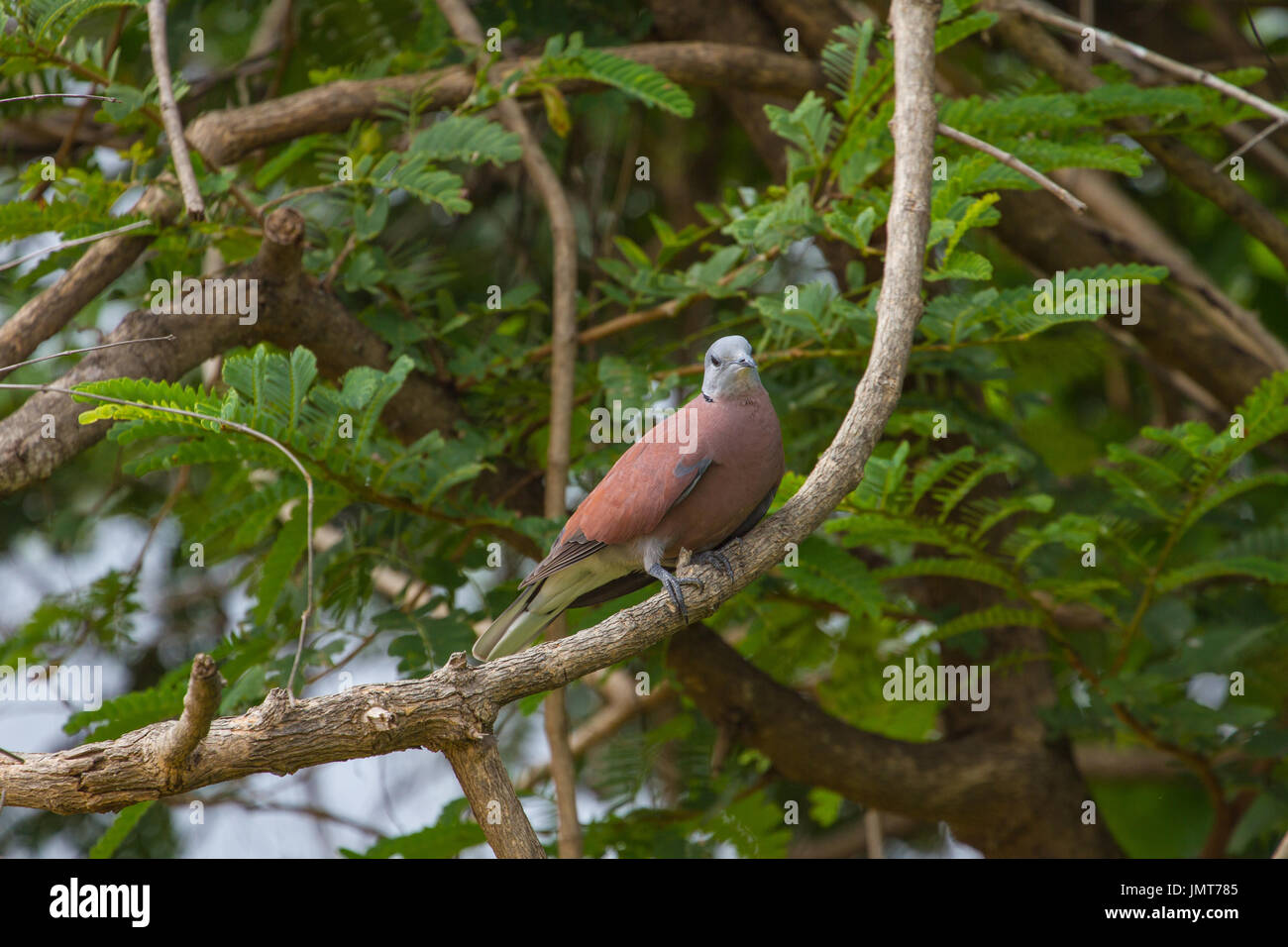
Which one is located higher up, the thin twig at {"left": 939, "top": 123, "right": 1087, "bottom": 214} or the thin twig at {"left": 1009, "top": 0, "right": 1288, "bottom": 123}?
the thin twig at {"left": 1009, "top": 0, "right": 1288, "bottom": 123}

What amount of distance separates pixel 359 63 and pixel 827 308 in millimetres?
2961

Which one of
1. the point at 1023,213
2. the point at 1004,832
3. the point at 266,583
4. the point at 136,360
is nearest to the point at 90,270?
the point at 136,360

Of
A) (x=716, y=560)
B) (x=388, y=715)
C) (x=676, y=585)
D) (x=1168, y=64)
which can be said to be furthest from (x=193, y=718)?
(x=1168, y=64)

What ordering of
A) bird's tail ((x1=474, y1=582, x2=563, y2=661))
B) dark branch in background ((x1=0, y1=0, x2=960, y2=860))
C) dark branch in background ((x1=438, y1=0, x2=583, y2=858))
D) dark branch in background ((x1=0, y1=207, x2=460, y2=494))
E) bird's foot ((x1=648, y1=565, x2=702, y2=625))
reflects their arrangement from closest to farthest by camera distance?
dark branch in background ((x1=0, y1=0, x2=960, y2=860))
bird's foot ((x1=648, y1=565, x2=702, y2=625))
dark branch in background ((x1=0, y1=207, x2=460, y2=494))
bird's tail ((x1=474, y1=582, x2=563, y2=661))
dark branch in background ((x1=438, y1=0, x2=583, y2=858))

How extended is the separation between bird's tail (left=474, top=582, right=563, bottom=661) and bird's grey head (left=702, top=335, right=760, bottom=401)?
0.81 metres

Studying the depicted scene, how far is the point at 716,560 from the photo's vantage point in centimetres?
308

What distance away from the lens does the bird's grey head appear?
3.27 meters

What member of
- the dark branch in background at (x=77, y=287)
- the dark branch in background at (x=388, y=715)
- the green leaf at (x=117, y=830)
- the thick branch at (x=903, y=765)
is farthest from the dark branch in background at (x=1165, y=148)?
the green leaf at (x=117, y=830)

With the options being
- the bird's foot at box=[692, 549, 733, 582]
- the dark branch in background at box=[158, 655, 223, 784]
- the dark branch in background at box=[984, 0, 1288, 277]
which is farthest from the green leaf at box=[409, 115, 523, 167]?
the dark branch in background at box=[158, 655, 223, 784]

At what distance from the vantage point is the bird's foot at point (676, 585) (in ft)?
8.90

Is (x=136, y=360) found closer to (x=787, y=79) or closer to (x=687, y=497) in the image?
(x=687, y=497)

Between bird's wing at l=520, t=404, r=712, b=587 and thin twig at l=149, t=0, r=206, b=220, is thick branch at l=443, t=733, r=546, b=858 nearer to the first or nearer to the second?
bird's wing at l=520, t=404, r=712, b=587

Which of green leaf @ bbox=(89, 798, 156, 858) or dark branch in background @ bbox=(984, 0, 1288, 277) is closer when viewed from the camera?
green leaf @ bbox=(89, 798, 156, 858)

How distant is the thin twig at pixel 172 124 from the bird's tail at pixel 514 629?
1.43 m
